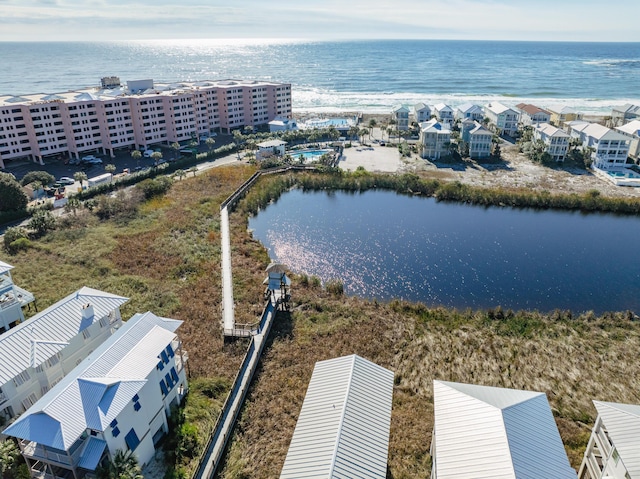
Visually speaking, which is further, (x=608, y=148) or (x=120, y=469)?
(x=608, y=148)

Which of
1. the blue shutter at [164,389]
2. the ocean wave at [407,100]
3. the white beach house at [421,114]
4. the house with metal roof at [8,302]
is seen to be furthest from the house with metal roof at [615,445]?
the ocean wave at [407,100]

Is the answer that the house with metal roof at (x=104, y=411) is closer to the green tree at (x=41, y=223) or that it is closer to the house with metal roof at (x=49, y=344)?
the house with metal roof at (x=49, y=344)

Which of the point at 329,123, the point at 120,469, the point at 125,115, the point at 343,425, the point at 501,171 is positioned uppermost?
the point at 125,115

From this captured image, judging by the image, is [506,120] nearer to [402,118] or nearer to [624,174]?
[402,118]

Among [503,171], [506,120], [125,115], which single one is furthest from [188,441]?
[506,120]

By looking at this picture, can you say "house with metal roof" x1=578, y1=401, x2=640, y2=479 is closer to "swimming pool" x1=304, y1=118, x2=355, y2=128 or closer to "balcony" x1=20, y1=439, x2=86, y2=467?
"balcony" x1=20, y1=439, x2=86, y2=467

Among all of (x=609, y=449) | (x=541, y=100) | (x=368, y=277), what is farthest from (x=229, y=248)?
(x=541, y=100)
